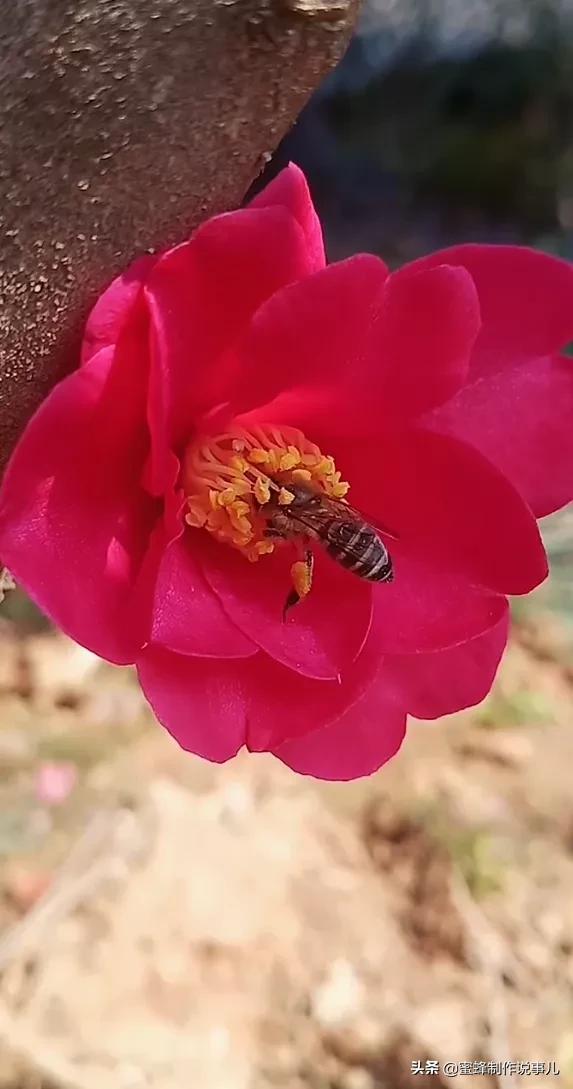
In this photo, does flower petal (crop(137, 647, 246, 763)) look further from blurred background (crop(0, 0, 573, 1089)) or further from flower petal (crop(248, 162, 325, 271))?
blurred background (crop(0, 0, 573, 1089))

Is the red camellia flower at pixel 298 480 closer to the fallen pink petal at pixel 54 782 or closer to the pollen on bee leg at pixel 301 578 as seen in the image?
the pollen on bee leg at pixel 301 578

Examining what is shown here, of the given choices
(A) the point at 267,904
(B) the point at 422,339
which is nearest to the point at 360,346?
(B) the point at 422,339

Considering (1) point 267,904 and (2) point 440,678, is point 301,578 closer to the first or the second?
(2) point 440,678

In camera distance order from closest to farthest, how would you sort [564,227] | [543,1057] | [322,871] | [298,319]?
[298,319] → [543,1057] → [322,871] → [564,227]

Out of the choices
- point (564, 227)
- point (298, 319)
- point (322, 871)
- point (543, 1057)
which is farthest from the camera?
point (564, 227)

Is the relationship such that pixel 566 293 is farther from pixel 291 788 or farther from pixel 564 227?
pixel 564 227

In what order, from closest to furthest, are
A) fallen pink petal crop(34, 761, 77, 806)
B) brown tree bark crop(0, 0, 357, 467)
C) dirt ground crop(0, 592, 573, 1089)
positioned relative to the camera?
brown tree bark crop(0, 0, 357, 467) → dirt ground crop(0, 592, 573, 1089) → fallen pink petal crop(34, 761, 77, 806)

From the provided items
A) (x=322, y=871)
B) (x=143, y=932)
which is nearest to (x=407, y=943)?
(x=322, y=871)

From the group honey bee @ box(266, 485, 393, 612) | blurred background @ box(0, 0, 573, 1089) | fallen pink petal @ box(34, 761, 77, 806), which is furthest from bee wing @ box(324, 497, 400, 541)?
fallen pink petal @ box(34, 761, 77, 806)
